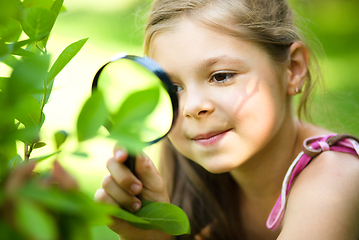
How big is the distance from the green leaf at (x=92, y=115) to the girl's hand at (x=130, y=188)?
1.26 feet

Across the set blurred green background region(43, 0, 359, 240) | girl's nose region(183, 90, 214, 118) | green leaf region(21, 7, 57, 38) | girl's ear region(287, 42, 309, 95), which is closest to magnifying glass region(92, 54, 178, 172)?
green leaf region(21, 7, 57, 38)

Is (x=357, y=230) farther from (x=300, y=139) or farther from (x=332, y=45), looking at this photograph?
(x=332, y=45)

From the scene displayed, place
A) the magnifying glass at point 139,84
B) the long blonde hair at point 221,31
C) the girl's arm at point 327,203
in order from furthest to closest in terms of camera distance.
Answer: the long blonde hair at point 221,31 → the girl's arm at point 327,203 → the magnifying glass at point 139,84

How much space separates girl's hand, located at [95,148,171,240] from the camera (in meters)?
0.70

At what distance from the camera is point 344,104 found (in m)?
3.23

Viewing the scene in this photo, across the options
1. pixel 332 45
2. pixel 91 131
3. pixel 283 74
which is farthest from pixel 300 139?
pixel 332 45

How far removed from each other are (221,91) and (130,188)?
533 millimetres

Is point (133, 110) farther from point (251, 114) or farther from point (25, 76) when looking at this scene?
point (251, 114)

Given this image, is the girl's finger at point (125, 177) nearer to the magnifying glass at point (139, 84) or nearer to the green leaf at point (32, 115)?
the magnifying glass at point (139, 84)

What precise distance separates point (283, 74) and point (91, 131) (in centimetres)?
115

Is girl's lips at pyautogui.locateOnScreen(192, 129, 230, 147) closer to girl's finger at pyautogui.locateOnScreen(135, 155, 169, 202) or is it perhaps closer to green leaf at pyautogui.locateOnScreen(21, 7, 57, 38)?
girl's finger at pyautogui.locateOnScreen(135, 155, 169, 202)

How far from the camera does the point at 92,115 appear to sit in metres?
0.28

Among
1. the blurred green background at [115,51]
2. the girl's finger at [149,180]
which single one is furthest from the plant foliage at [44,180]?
the blurred green background at [115,51]

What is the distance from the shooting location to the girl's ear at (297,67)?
1.34 metres
